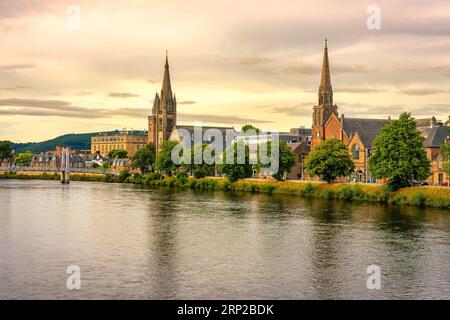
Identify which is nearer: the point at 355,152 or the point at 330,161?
the point at 330,161

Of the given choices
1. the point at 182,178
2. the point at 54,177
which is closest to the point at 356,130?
the point at 182,178

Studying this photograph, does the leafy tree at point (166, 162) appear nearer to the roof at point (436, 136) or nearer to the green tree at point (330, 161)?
the green tree at point (330, 161)

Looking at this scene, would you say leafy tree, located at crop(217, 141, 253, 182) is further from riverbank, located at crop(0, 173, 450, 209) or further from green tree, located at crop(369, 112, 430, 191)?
green tree, located at crop(369, 112, 430, 191)

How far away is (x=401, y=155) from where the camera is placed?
74.6m

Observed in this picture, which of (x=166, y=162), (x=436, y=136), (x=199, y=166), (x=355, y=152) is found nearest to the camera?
(x=436, y=136)

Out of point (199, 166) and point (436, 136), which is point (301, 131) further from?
point (436, 136)

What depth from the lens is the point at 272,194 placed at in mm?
98312

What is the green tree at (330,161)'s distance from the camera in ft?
298

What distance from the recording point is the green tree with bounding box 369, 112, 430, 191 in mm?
74562

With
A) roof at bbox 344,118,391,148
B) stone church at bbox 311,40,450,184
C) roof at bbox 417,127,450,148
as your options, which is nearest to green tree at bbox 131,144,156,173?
stone church at bbox 311,40,450,184

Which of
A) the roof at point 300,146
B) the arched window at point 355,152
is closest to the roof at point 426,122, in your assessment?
the arched window at point 355,152

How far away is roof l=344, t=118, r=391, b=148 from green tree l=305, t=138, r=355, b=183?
60.0 feet

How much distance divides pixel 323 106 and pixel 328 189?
36.4m
